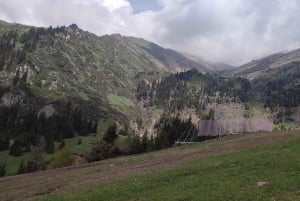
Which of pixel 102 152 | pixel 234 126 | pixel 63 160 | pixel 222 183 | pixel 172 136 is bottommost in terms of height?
pixel 63 160

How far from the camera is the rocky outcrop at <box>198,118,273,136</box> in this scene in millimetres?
129625

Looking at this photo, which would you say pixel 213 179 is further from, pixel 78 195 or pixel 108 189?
pixel 78 195

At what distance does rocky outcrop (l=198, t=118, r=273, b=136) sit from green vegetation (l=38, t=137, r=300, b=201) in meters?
81.4

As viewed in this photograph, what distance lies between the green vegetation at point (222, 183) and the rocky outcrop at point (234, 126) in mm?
81380

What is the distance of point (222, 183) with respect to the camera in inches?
1421

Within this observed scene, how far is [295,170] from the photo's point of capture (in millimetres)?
36750

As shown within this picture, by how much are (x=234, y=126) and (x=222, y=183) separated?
100 meters

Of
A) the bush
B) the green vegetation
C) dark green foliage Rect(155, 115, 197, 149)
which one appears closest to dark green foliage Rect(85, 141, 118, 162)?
the bush

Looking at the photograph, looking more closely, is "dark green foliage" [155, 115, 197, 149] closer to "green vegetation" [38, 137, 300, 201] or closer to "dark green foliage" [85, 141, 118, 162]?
"dark green foliage" [85, 141, 118, 162]

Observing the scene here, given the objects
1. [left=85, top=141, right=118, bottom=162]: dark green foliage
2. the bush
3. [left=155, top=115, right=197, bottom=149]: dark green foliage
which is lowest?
the bush

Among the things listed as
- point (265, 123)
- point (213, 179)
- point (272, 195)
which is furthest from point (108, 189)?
point (265, 123)

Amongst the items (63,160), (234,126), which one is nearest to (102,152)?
(63,160)

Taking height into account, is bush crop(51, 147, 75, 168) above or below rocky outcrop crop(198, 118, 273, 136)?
Result: below

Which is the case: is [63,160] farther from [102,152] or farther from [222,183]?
[222,183]
